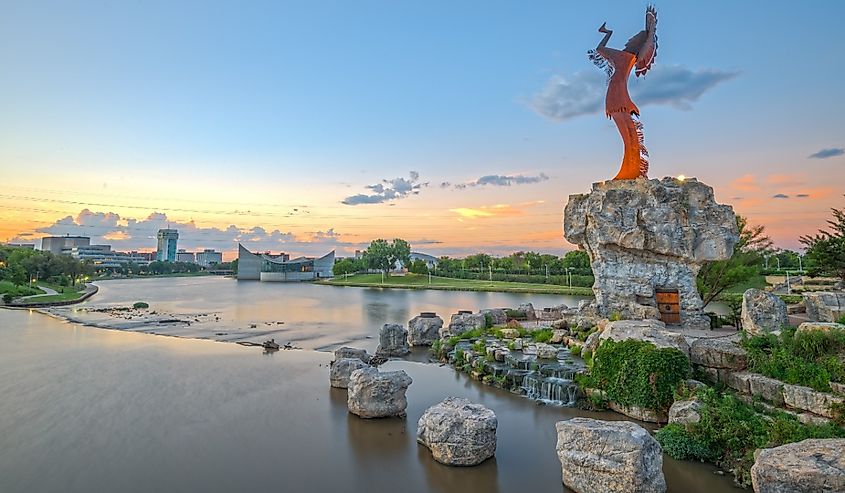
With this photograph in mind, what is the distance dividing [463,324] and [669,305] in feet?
26.5

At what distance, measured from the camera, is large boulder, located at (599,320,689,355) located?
10.2 m

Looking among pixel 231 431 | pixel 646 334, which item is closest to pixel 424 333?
pixel 646 334

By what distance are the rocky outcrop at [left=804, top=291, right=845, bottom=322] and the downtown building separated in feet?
311

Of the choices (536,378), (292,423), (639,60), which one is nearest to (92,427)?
(292,423)

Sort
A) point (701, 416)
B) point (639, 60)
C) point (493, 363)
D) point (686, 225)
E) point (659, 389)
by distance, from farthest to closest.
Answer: point (639, 60), point (686, 225), point (493, 363), point (659, 389), point (701, 416)

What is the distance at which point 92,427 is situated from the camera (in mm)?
9844

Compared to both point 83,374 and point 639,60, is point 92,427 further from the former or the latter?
point 639,60

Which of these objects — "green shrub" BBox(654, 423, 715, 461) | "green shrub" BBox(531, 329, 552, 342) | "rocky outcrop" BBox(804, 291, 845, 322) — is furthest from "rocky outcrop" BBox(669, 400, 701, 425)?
"rocky outcrop" BBox(804, 291, 845, 322)

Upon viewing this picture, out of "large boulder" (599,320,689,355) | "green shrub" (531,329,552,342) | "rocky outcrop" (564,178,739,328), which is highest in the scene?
"rocky outcrop" (564,178,739,328)

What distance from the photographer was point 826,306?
1323 cm

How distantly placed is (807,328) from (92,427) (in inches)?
606

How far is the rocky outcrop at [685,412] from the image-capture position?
830cm

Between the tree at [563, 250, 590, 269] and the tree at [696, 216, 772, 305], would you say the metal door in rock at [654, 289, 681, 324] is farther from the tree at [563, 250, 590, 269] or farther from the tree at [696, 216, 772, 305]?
the tree at [563, 250, 590, 269]

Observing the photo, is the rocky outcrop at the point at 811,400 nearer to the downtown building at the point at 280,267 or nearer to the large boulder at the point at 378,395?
the large boulder at the point at 378,395
